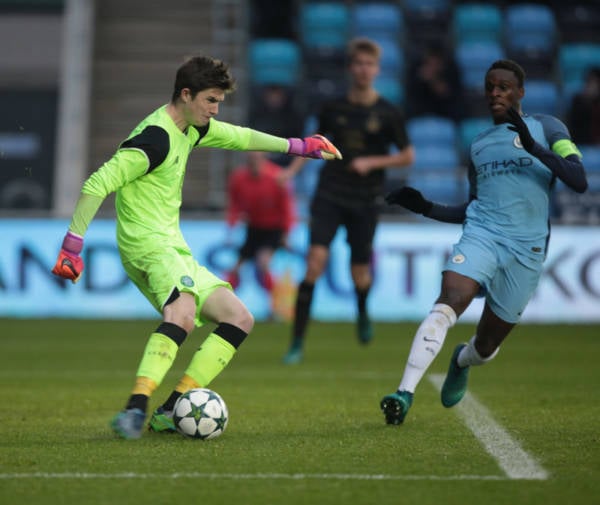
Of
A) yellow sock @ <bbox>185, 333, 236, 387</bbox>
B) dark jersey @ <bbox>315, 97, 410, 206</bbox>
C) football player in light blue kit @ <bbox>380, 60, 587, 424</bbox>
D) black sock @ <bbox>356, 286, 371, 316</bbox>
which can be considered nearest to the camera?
yellow sock @ <bbox>185, 333, 236, 387</bbox>

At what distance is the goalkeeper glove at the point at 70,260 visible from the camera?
5.46 m

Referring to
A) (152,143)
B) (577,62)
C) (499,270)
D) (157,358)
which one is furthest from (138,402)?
(577,62)

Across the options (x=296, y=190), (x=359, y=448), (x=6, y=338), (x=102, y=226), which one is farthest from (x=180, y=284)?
(x=296, y=190)

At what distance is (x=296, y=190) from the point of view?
1661 cm

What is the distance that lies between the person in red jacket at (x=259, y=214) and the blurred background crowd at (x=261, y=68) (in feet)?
6.73

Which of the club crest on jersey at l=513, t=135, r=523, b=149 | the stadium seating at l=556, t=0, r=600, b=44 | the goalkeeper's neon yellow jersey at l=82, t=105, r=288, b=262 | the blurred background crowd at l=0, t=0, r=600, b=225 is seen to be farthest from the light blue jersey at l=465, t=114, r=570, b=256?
the stadium seating at l=556, t=0, r=600, b=44

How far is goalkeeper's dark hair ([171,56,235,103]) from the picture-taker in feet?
19.5

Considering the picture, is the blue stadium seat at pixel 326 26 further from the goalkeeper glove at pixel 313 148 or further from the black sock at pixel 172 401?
the black sock at pixel 172 401

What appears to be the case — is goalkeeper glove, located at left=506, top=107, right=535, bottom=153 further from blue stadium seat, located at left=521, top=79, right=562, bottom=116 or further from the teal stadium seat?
the teal stadium seat

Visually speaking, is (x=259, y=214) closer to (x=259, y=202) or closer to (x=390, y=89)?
(x=259, y=202)

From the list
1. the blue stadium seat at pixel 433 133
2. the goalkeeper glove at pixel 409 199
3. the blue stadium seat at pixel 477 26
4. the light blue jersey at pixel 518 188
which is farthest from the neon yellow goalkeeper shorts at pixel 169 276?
the blue stadium seat at pixel 477 26

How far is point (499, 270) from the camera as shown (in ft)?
20.7

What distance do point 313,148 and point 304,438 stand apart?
4.94ft

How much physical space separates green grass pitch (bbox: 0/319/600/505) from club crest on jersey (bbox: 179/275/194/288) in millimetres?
720
